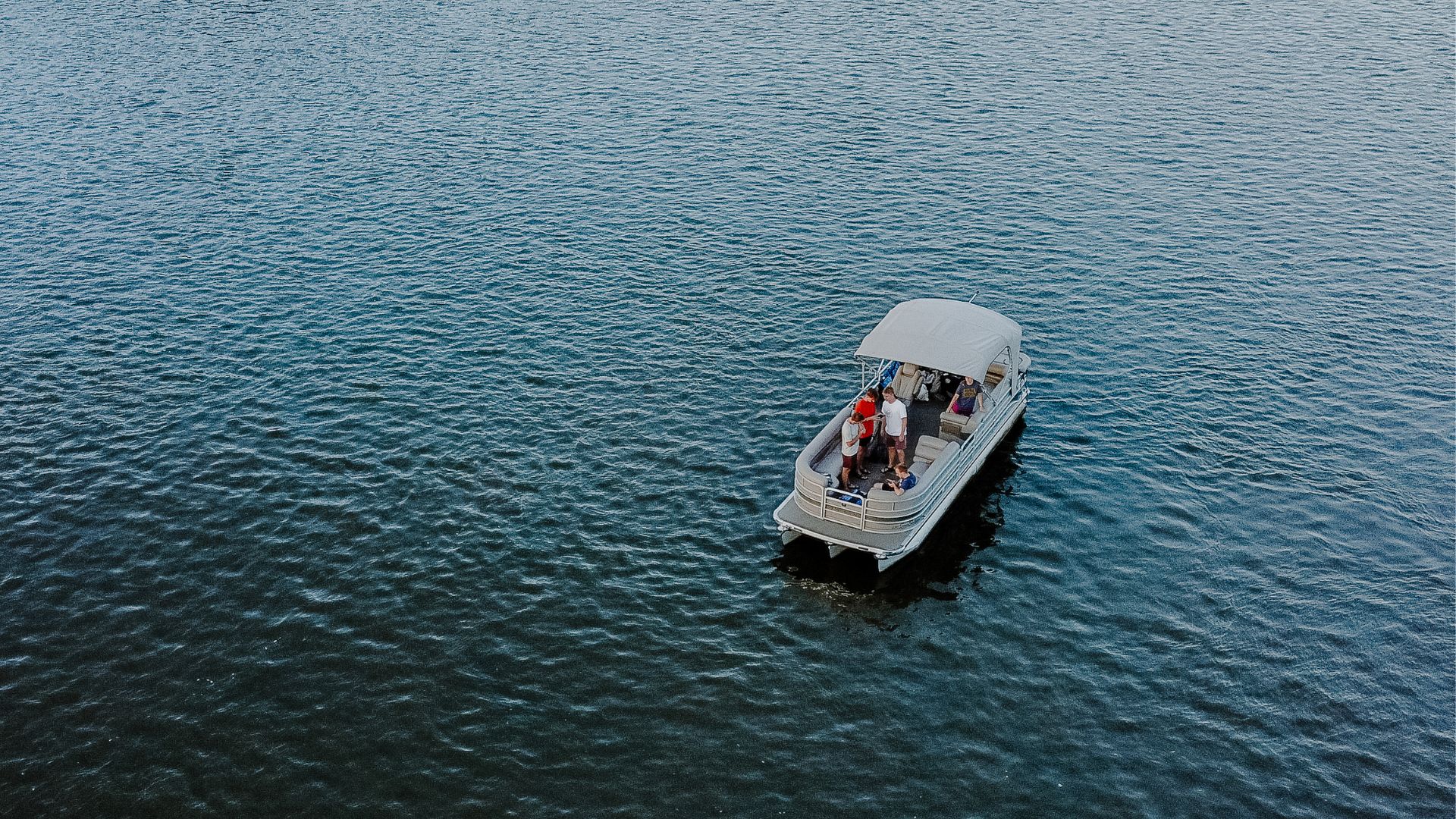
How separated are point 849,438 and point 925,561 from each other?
4.02 meters

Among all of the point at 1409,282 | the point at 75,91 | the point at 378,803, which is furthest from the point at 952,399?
the point at 75,91

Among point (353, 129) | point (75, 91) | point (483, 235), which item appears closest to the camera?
point (483, 235)

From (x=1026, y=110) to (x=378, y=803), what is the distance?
52731mm

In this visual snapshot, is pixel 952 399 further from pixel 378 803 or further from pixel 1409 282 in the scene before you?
pixel 1409 282

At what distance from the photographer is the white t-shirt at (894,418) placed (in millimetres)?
31797

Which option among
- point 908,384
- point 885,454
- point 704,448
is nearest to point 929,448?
point 885,454

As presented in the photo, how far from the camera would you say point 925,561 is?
104ft

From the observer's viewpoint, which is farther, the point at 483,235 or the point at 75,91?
the point at 75,91

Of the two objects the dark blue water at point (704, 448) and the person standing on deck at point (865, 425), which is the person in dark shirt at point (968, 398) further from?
the person standing on deck at point (865, 425)

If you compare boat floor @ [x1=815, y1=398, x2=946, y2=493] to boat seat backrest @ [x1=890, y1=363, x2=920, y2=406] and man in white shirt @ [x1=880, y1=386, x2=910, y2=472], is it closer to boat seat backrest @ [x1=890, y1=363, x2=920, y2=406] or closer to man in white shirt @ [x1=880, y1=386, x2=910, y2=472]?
boat seat backrest @ [x1=890, y1=363, x2=920, y2=406]

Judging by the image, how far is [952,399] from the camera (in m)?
34.7

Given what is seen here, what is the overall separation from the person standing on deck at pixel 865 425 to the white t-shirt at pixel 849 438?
1.96 ft

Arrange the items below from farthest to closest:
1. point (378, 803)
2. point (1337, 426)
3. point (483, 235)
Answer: point (483, 235), point (1337, 426), point (378, 803)

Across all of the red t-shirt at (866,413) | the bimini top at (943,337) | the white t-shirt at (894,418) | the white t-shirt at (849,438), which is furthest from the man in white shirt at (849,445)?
the bimini top at (943,337)
